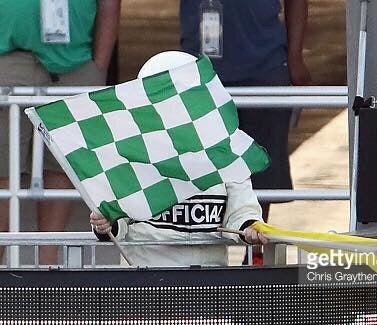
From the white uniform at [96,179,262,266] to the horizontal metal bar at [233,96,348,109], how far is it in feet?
5.16

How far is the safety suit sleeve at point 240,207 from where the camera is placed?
18.4 ft

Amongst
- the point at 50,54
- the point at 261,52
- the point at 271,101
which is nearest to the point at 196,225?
the point at 271,101

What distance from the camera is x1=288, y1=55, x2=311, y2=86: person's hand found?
8234 mm

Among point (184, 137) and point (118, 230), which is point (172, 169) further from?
point (118, 230)

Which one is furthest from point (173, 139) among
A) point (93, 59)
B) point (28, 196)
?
point (93, 59)

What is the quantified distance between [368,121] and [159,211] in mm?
980

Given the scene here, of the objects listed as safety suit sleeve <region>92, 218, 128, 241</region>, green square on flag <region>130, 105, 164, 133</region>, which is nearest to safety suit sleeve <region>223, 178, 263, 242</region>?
safety suit sleeve <region>92, 218, 128, 241</region>

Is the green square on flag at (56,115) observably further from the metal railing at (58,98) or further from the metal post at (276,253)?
the metal railing at (58,98)

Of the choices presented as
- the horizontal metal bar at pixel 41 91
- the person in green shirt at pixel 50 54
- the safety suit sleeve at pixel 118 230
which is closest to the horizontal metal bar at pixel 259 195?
the person in green shirt at pixel 50 54

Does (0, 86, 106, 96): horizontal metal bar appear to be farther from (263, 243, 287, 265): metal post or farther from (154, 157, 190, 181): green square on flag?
(263, 243, 287, 265): metal post

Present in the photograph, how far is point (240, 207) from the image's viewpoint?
223 inches

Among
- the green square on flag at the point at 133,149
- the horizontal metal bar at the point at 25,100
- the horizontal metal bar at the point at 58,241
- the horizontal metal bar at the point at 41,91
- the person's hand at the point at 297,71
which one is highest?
the person's hand at the point at 297,71

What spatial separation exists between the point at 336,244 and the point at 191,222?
0.82 m

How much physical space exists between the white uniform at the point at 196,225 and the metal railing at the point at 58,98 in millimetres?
1541
